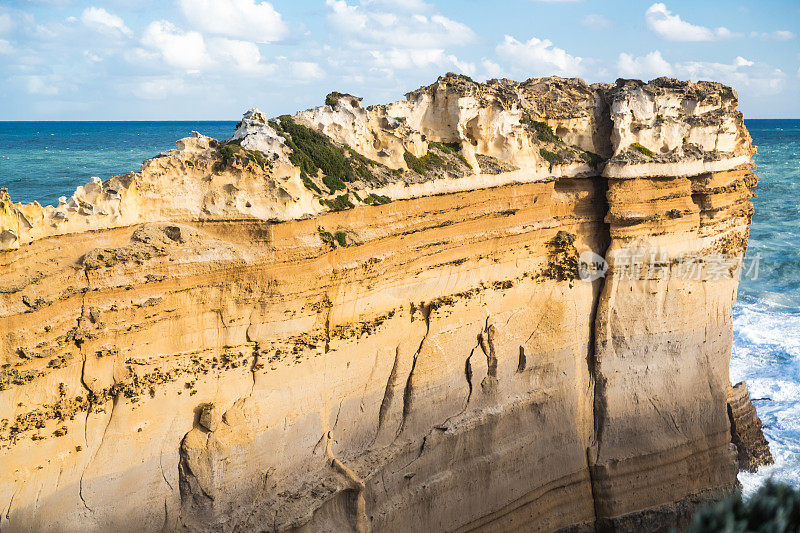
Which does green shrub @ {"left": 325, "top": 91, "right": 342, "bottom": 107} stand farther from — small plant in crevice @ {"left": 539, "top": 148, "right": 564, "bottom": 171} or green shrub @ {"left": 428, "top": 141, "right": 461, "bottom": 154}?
small plant in crevice @ {"left": 539, "top": 148, "right": 564, "bottom": 171}

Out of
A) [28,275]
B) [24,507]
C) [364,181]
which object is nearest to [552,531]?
[364,181]

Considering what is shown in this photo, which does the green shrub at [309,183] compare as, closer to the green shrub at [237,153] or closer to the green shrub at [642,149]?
the green shrub at [237,153]

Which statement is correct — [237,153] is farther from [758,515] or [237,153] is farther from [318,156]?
[758,515]

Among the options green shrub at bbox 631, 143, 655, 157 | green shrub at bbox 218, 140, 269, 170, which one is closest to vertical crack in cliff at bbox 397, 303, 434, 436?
green shrub at bbox 218, 140, 269, 170

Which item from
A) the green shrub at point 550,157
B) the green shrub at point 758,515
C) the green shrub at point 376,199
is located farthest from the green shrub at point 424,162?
the green shrub at point 758,515

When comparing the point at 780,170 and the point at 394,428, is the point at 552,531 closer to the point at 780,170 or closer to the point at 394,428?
the point at 394,428
